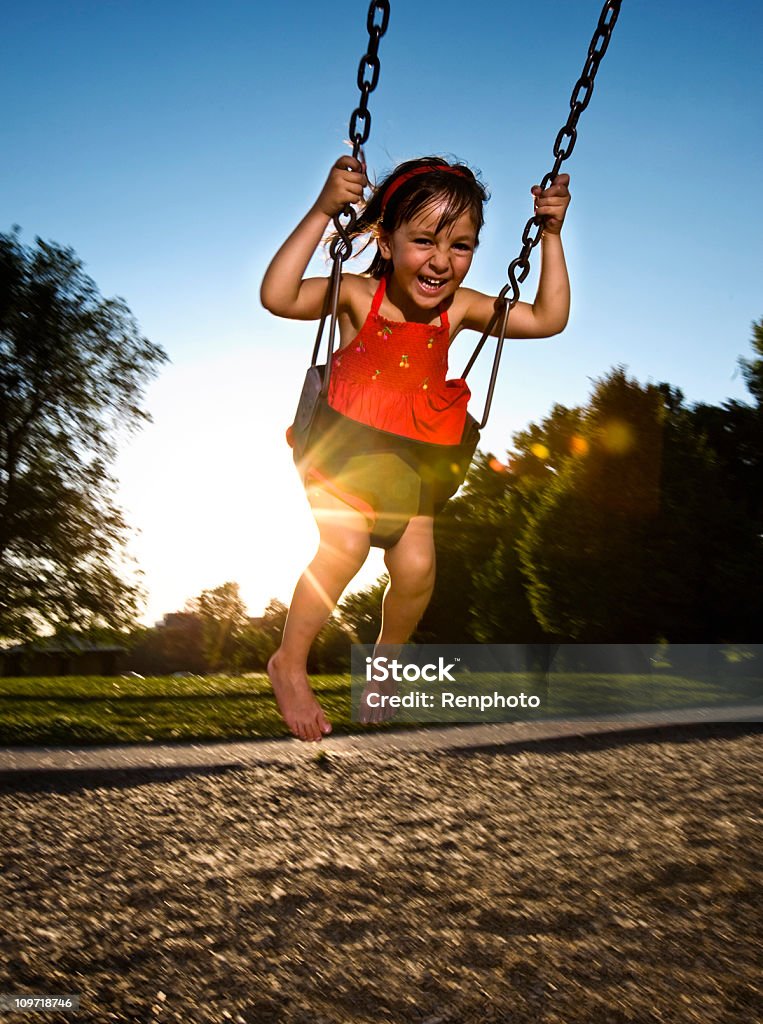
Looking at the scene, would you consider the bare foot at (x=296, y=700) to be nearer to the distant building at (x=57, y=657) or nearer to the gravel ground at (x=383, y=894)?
the gravel ground at (x=383, y=894)

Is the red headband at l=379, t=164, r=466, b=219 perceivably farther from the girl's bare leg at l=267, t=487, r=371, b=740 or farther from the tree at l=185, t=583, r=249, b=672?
the tree at l=185, t=583, r=249, b=672

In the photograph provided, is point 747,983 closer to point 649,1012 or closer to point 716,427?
point 649,1012

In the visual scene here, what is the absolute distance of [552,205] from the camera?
2.19 metres

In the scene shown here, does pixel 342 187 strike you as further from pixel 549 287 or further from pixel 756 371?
pixel 756 371

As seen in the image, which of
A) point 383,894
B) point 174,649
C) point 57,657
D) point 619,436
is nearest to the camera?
point 383,894

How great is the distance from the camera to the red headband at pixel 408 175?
191 centimetres

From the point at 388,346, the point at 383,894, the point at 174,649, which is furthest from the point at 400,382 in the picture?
the point at 174,649

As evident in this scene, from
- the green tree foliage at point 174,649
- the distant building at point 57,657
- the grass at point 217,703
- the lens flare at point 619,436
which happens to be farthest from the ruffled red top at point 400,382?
the green tree foliage at point 174,649

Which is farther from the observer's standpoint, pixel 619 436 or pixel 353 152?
pixel 619 436

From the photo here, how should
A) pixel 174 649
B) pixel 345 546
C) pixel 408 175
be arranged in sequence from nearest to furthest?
pixel 345 546 < pixel 408 175 < pixel 174 649

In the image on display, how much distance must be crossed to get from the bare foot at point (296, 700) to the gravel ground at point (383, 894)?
238cm

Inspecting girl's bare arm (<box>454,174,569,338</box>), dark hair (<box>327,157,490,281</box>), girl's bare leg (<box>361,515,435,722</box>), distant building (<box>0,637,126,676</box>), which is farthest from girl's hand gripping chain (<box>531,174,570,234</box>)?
distant building (<box>0,637,126,676</box>)

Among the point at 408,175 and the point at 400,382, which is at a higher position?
the point at 408,175

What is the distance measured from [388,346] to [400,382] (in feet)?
0.34
